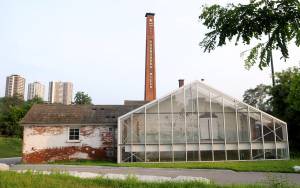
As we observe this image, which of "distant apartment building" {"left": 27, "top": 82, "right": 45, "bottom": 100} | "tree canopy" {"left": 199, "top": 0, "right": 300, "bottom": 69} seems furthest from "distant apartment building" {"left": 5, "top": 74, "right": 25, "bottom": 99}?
"tree canopy" {"left": 199, "top": 0, "right": 300, "bottom": 69}

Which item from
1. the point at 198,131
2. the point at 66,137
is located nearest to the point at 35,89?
the point at 66,137

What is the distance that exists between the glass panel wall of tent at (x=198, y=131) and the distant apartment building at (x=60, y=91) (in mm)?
96987

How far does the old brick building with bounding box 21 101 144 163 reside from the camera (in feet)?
86.8

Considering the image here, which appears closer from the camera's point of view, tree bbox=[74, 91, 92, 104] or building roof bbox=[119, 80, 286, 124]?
building roof bbox=[119, 80, 286, 124]

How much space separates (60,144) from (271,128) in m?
16.4

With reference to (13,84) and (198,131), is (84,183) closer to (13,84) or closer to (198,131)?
(198,131)

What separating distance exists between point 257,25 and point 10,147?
44041mm

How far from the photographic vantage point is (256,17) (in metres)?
2.98

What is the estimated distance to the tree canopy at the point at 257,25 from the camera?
115 inches

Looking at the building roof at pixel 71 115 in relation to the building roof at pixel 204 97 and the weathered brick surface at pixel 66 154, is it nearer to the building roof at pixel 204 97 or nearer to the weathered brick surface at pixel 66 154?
the weathered brick surface at pixel 66 154

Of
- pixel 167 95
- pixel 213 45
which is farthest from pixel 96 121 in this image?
pixel 213 45

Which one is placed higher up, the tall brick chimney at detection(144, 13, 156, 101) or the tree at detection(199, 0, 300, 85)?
the tall brick chimney at detection(144, 13, 156, 101)

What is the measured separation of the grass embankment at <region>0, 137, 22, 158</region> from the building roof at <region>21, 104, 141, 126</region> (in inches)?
511

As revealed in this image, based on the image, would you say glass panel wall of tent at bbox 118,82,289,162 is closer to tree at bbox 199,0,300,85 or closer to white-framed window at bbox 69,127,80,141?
white-framed window at bbox 69,127,80,141
